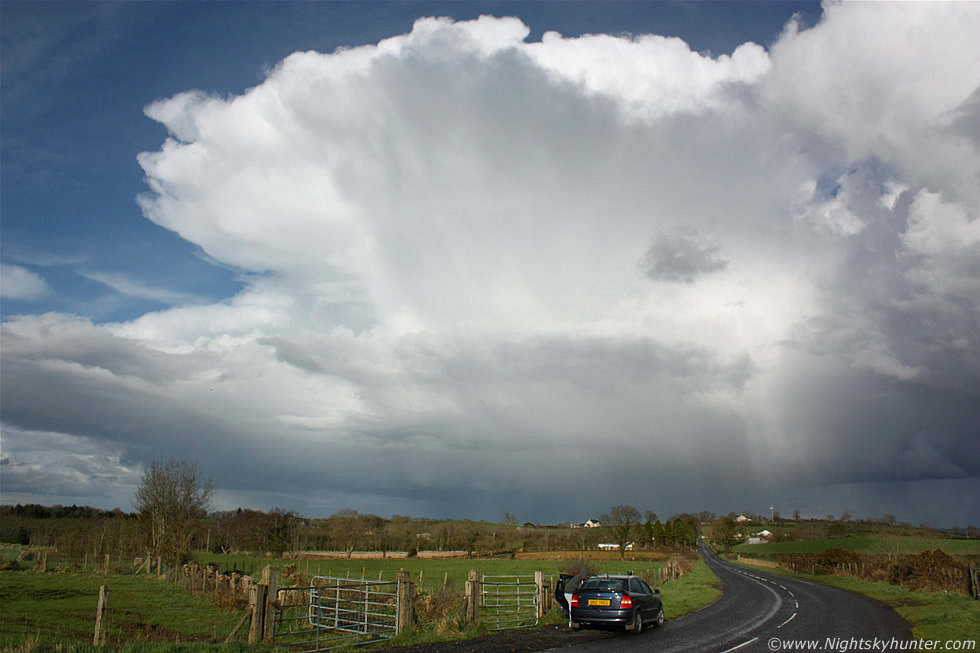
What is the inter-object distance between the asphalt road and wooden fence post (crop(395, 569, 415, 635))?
200 inches

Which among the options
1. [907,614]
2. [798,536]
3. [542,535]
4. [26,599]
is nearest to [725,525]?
[798,536]

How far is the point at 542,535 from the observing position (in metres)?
151

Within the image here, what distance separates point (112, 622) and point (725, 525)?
511 feet

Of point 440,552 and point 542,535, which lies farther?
point 542,535

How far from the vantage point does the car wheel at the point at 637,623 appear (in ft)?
66.1

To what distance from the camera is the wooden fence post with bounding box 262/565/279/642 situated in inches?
647

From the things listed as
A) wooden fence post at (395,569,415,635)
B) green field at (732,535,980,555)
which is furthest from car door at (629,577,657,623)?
green field at (732,535,980,555)

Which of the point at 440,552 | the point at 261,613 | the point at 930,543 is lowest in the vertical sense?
the point at 440,552

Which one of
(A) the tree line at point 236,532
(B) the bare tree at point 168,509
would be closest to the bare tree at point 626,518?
(A) the tree line at point 236,532

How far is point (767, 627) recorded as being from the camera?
21.3m

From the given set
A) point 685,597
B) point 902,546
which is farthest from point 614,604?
point 902,546

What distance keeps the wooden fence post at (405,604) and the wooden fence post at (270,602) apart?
12.5 ft

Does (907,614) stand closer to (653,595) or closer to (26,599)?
(653,595)

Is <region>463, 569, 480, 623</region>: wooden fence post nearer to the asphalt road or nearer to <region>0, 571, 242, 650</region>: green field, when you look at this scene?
the asphalt road
